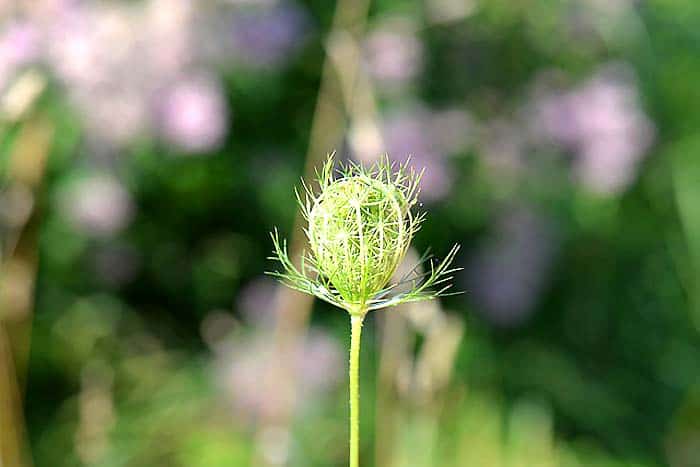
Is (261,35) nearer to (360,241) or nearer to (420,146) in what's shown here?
(420,146)

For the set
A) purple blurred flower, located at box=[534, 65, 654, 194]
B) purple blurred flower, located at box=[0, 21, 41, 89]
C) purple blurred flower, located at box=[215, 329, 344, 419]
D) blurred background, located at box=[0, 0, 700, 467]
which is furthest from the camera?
purple blurred flower, located at box=[534, 65, 654, 194]

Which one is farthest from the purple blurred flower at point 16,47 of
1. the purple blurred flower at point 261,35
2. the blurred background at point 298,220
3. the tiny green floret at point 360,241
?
the tiny green floret at point 360,241

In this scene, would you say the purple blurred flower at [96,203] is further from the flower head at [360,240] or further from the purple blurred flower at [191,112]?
the flower head at [360,240]

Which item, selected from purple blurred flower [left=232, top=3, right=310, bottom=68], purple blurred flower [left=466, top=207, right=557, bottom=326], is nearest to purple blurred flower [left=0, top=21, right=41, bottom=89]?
purple blurred flower [left=232, top=3, right=310, bottom=68]

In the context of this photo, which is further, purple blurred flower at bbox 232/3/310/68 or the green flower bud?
purple blurred flower at bbox 232/3/310/68

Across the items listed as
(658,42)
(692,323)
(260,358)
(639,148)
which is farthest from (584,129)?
(260,358)

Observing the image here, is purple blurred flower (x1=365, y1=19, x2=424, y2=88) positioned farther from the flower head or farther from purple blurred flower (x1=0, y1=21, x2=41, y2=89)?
the flower head
